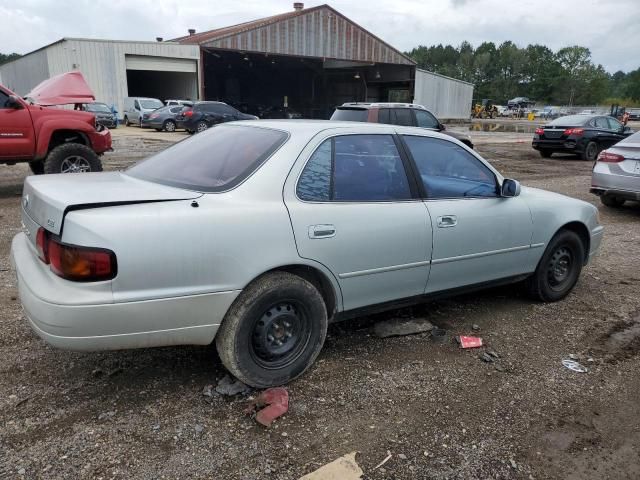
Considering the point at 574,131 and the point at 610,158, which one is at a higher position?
the point at 574,131

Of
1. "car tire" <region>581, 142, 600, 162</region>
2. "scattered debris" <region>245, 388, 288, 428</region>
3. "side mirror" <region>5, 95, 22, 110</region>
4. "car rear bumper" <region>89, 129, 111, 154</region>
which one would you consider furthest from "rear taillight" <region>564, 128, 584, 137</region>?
"scattered debris" <region>245, 388, 288, 428</region>

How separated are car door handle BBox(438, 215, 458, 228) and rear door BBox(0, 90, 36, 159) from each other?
24.9ft

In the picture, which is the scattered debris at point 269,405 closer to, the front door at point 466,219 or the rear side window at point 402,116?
the front door at point 466,219

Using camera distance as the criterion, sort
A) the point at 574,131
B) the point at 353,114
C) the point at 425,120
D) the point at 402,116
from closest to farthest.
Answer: the point at 353,114
the point at 402,116
the point at 425,120
the point at 574,131

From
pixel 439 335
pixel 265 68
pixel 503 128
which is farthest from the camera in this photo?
pixel 265 68

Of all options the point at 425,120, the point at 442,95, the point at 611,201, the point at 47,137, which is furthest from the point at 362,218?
the point at 442,95

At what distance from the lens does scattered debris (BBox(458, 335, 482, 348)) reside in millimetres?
3846

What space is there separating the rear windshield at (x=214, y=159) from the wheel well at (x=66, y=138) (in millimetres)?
6268

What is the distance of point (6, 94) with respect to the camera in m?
8.45

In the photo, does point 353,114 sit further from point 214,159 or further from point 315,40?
point 315,40

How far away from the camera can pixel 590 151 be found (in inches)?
669

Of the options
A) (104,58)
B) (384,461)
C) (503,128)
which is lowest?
(384,461)

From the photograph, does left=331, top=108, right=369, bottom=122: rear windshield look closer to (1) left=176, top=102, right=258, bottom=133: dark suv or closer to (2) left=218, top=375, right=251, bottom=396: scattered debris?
(2) left=218, top=375, right=251, bottom=396: scattered debris

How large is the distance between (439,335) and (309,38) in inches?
1285
